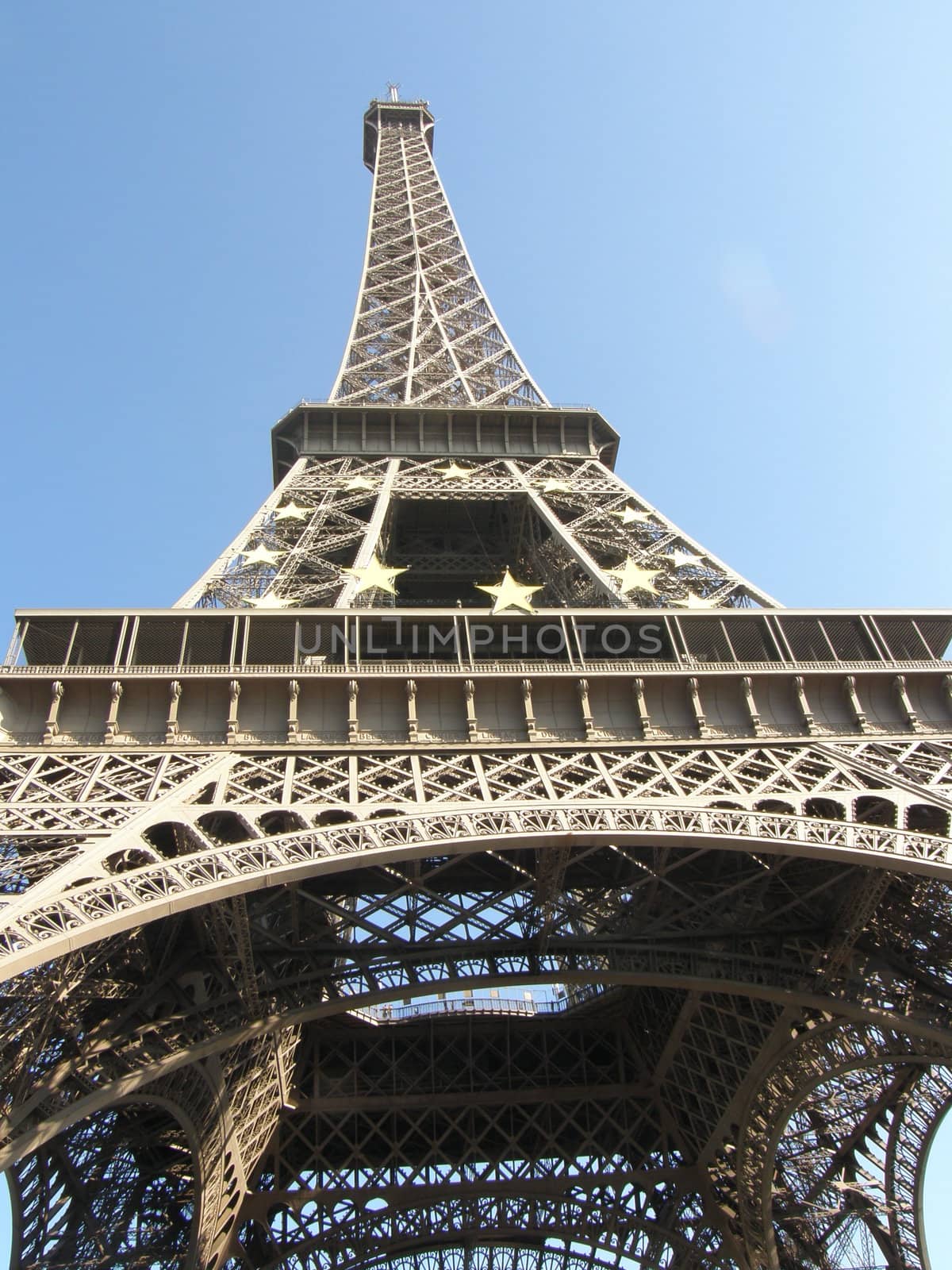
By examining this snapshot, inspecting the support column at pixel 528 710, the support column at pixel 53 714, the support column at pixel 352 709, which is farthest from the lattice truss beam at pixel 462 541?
the support column at pixel 528 710

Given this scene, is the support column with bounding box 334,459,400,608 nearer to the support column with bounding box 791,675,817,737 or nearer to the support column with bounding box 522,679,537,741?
the support column with bounding box 522,679,537,741

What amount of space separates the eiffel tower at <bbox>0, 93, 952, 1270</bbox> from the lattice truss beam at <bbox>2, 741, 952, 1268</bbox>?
0.09 meters

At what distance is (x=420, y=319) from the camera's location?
46.6 metres

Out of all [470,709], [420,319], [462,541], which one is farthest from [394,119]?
[470,709]

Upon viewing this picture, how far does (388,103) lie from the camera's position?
69.8 meters

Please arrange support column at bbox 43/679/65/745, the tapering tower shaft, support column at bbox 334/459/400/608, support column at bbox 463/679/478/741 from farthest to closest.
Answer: the tapering tower shaft
support column at bbox 334/459/400/608
support column at bbox 463/679/478/741
support column at bbox 43/679/65/745

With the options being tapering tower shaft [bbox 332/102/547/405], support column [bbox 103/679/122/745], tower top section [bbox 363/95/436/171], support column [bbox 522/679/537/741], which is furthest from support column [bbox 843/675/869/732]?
tower top section [bbox 363/95/436/171]

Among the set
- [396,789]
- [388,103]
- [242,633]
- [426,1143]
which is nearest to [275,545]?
[242,633]

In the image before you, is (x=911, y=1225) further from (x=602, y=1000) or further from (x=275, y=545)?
(x=275, y=545)

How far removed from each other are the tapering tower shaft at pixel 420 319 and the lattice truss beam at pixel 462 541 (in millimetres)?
4852

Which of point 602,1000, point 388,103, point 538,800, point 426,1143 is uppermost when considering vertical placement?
point 388,103

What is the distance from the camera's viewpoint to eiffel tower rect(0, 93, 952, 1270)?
1617 centimetres

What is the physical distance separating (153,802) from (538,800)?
5943mm

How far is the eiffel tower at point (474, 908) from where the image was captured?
16.2 metres
